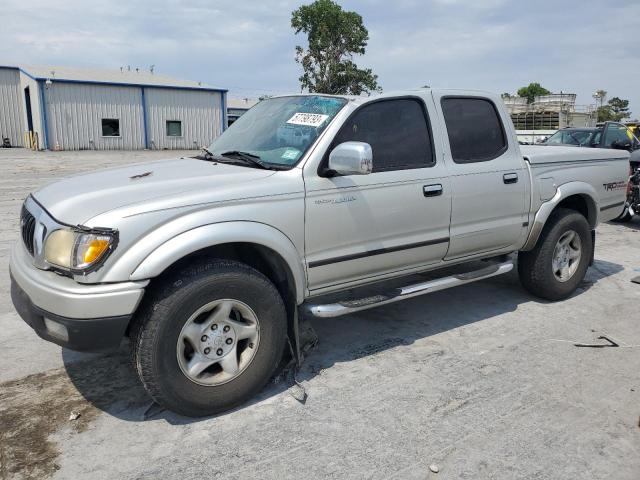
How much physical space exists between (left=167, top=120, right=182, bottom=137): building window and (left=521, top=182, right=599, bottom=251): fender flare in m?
30.8

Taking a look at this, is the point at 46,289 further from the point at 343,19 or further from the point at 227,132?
the point at 343,19

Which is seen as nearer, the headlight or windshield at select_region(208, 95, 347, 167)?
the headlight

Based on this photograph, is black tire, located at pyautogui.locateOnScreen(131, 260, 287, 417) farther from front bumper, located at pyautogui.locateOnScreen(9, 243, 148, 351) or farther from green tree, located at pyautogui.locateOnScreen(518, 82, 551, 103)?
green tree, located at pyautogui.locateOnScreen(518, 82, 551, 103)

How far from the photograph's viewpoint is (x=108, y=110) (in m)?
30.7

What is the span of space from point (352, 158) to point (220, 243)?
3.15 feet

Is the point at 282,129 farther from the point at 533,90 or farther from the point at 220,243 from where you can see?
the point at 533,90

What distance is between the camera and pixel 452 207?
13.9 feet

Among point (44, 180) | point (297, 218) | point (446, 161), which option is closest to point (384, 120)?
point (446, 161)

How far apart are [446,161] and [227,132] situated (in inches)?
70.7

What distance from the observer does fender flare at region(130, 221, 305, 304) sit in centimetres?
289

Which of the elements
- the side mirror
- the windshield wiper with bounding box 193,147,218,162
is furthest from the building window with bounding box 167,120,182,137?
the side mirror

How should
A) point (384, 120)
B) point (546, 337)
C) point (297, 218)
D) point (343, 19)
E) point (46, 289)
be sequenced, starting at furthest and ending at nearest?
point (343, 19) < point (546, 337) < point (384, 120) < point (297, 218) < point (46, 289)

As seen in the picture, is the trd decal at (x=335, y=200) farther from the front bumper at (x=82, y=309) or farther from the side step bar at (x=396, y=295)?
the front bumper at (x=82, y=309)

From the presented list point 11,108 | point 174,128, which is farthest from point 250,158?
point 11,108
